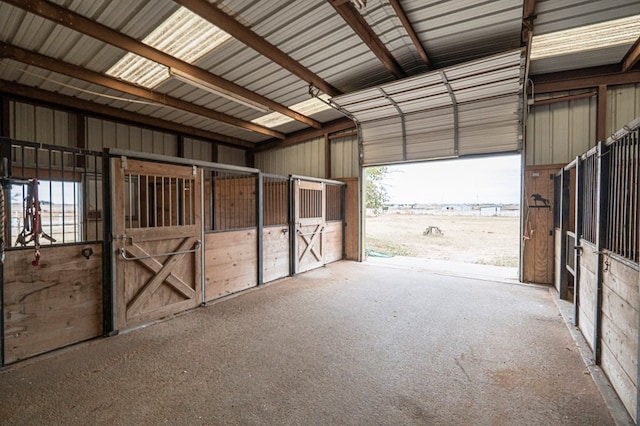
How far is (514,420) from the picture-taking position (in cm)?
160

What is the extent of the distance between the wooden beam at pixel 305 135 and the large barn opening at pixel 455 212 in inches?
46.1

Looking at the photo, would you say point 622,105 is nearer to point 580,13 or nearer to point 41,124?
point 580,13

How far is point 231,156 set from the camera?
8.10 m

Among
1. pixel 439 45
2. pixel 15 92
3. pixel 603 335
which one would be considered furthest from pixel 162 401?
pixel 15 92

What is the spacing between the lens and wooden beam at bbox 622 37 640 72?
11.4 ft

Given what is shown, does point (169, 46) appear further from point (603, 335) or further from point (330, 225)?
point (603, 335)

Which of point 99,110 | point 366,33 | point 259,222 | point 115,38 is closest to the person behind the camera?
point 115,38

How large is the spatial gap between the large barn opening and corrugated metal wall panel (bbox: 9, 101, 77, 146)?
580 centimetres

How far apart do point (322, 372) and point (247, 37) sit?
3.44 metres

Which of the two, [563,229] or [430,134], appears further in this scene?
[430,134]

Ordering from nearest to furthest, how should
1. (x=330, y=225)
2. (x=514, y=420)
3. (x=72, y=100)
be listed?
(x=514, y=420), (x=72, y=100), (x=330, y=225)

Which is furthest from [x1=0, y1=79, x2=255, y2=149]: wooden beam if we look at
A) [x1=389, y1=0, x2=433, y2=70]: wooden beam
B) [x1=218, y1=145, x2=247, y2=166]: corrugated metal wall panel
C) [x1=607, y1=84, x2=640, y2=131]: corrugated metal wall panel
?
[x1=607, y1=84, x2=640, y2=131]: corrugated metal wall panel

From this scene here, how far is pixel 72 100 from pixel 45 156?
109cm

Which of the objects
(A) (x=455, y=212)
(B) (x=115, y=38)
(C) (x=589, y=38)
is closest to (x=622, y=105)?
(C) (x=589, y=38)
